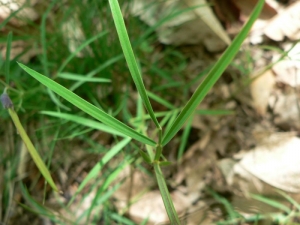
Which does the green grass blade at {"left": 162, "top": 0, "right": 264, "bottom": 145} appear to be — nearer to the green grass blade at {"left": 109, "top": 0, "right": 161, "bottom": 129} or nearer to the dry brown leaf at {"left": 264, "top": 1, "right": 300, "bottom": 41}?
the green grass blade at {"left": 109, "top": 0, "right": 161, "bottom": 129}

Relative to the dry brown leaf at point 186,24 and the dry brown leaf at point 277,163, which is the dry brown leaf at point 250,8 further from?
the dry brown leaf at point 277,163

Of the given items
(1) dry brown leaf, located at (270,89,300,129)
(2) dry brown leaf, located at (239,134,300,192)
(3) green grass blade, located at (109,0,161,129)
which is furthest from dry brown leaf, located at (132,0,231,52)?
(3) green grass blade, located at (109,0,161,129)

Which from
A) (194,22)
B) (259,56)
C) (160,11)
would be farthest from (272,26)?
(160,11)

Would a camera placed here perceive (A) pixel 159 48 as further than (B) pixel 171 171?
Yes

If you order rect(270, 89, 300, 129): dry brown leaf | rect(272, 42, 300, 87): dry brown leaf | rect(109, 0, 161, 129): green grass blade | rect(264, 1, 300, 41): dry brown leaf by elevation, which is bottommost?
rect(270, 89, 300, 129): dry brown leaf

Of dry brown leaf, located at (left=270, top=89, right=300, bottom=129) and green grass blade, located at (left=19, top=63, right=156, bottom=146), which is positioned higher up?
green grass blade, located at (left=19, top=63, right=156, bottom=146)

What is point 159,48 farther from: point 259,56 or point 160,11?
point 259,56

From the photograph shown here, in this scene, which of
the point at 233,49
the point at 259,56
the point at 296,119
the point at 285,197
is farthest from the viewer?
the point at 259,56
